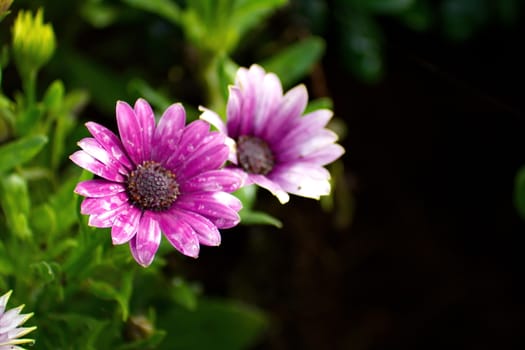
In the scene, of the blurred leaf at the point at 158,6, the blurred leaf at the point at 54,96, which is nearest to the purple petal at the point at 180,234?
the blurred leaf at the point at 54,96

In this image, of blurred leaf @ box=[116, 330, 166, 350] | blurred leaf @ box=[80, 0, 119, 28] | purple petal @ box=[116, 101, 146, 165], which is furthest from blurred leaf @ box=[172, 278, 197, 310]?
blurred leaf @ box=[80, 0, 119, 28]

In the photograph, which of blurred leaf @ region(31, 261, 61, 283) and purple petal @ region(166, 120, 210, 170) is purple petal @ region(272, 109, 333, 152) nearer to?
purple petal @ region(166, 120, 210, 170)

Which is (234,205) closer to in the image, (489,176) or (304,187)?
(304,187)

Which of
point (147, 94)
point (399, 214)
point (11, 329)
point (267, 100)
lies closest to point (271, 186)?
point (267, 100)

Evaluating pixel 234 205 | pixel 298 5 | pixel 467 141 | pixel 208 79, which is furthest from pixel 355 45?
pixel 234 205

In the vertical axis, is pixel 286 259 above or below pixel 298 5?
below

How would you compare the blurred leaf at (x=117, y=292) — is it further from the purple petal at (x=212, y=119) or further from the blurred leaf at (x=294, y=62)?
the blurred leaf at (x=294, y=62)

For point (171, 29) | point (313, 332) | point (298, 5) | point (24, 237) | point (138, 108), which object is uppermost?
point (298, 5)
